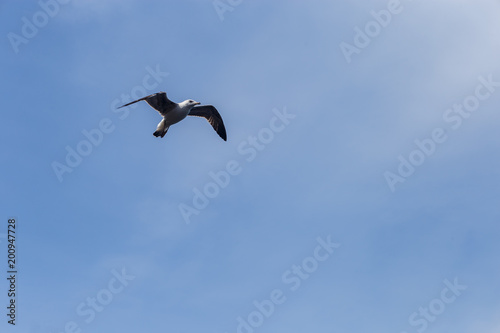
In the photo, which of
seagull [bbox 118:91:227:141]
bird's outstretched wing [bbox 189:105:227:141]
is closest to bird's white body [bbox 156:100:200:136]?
seagull [bbox 118:91:227:141]

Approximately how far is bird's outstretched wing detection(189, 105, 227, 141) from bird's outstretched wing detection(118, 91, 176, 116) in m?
4.92

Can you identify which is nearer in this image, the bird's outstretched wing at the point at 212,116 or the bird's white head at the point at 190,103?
the bird's white head at the point at 190,103

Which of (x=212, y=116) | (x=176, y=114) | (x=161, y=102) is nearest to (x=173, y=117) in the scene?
(x=176, y=114)

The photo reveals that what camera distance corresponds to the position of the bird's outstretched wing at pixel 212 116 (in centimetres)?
4169

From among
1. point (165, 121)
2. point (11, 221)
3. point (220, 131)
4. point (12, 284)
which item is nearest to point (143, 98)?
point (165, 121)

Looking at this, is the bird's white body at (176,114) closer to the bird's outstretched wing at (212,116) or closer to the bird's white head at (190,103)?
the bird's white head at (190,103)

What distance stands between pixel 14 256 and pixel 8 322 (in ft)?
13.2

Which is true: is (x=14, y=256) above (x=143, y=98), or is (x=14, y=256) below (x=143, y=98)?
below

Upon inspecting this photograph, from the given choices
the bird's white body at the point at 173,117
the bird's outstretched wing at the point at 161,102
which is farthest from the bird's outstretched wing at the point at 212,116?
the bird's outstretched wing at the point at 161,102

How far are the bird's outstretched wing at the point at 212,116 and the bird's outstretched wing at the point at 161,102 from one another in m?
4.92

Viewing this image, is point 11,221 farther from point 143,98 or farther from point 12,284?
point 143,98

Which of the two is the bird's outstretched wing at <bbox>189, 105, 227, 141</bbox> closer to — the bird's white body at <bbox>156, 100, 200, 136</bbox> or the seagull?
the seagull

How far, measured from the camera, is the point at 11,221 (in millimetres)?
35688

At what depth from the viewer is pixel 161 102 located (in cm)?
3628
